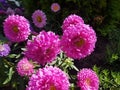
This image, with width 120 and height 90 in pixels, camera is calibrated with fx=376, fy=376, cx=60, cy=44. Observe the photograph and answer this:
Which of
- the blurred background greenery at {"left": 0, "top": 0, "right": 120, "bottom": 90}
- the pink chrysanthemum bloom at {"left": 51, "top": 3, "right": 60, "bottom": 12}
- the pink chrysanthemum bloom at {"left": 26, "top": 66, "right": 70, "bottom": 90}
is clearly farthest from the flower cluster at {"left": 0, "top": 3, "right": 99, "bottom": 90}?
the pink chrysanthemum bloom at {"left": 51, "top": 3, "right": 60, "bottom": 12}

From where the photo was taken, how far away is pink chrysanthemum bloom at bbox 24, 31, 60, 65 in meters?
2.12

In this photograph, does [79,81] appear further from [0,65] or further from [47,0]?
[47,0]

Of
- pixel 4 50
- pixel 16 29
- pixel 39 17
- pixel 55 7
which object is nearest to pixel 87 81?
pixel 16 29

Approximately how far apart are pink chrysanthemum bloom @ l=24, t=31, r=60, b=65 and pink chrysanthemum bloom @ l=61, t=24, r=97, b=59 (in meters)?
0.05

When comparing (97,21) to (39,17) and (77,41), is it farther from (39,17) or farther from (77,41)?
(77,41)

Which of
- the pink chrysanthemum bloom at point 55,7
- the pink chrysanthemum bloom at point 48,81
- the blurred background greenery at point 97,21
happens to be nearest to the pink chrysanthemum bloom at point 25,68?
the pink chrysanthemum bloom at point 48,81

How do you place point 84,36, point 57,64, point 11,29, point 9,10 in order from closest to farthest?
point 84,36, point 11,29, point 57,64, point 9,10

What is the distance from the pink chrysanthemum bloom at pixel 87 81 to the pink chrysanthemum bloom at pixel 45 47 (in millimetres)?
340

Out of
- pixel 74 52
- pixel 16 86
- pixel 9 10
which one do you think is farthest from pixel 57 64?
pixel 9 10

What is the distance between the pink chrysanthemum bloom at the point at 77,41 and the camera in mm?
2092

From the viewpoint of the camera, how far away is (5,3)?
459cm

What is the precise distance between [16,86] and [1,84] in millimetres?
161

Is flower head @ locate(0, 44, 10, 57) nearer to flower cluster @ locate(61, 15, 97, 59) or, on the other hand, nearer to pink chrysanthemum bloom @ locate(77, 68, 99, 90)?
pink chrysanthemum bloom @ locate(77, 68, 99, 90)

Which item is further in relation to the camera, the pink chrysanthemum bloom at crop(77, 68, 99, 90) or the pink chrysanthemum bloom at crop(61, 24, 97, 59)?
the pink chrysanthemum bloom at crop(77, 68, 99, 90)
